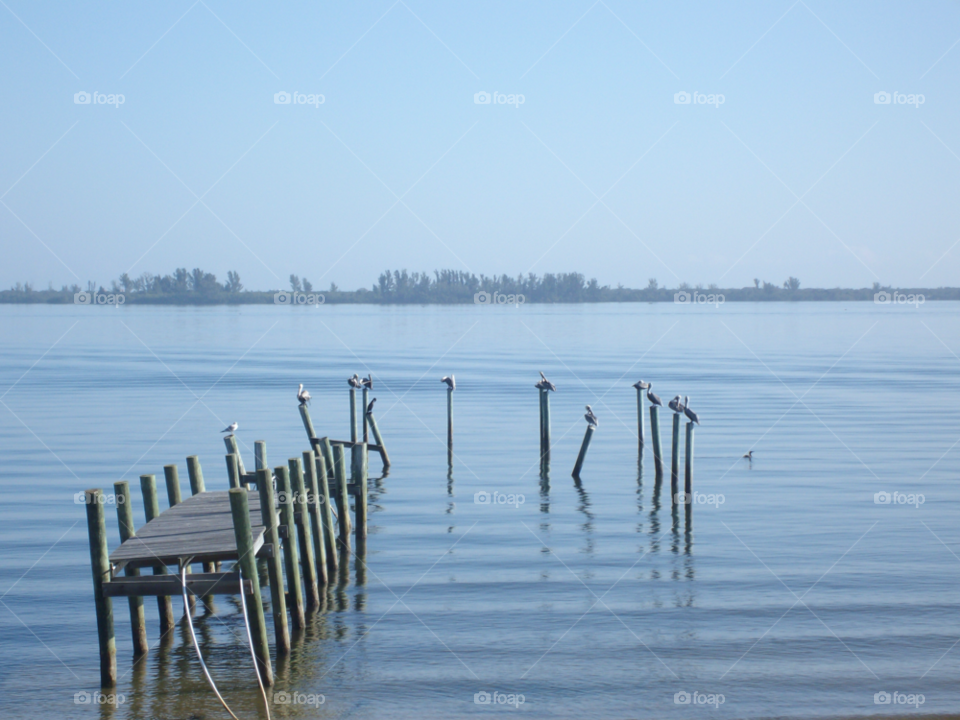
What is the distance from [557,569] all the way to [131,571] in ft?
22.9

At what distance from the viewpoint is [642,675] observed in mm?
10758

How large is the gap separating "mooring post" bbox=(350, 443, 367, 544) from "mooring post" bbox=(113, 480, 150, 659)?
211 inches

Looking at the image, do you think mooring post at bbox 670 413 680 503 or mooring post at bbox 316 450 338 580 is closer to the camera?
mooring post at bbox 316 450 338 580

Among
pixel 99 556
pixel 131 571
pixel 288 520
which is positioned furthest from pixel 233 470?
pixel 99 556

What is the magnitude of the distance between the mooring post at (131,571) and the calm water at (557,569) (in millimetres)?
270

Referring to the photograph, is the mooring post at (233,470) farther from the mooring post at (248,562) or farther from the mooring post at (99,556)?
the mooring post at (248,562)

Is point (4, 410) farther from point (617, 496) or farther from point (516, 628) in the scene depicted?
point (516, 628)

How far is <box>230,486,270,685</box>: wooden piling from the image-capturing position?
939cm

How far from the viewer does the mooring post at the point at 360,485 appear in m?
16.4

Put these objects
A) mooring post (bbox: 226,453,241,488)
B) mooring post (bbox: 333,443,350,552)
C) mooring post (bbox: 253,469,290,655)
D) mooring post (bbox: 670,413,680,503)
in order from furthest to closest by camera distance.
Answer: mooring post (bbox: 670,413,680,503) → mooring post (bbox: 333,443,350,552) → mooring post (bbox: 226,453,241,488) → mooring post (bbox: 253,469,290,655)

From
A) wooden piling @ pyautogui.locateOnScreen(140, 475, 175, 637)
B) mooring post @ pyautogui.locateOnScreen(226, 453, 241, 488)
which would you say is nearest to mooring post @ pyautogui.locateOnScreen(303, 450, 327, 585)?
mooring post @ pyautogui.locateOnScreen(226, 453, 241, 488)

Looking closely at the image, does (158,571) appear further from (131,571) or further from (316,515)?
(316,515)

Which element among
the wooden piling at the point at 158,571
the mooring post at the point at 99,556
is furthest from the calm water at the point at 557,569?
the mooring post at the point at 99,556

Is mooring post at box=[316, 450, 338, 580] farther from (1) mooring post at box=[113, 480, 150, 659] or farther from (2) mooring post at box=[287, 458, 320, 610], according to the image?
(1) mooring post at box=[113, 480, 150, 659]
